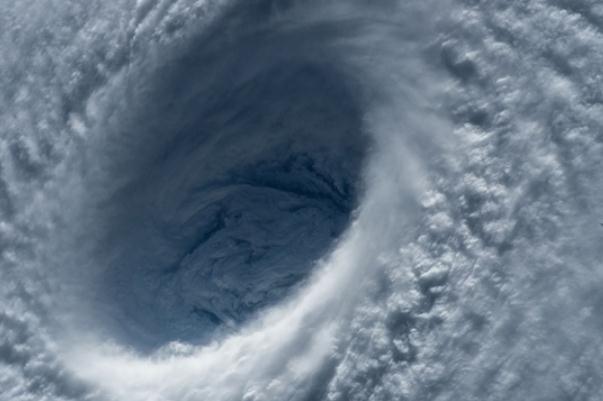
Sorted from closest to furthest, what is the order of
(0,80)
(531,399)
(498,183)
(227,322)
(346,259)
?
(531,399) → (498,183) → (346,259) → (227,322) → (0,80)

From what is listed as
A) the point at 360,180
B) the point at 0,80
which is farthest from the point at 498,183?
the point at 0,80

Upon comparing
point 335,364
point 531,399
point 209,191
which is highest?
point 209,191

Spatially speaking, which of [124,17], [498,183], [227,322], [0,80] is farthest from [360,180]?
[0,80]

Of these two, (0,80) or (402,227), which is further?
(0,80)

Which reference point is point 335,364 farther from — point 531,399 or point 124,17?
point 124,17

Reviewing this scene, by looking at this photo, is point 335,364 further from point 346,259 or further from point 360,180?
point 360,180

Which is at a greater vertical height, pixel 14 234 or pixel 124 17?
pixel 124 17

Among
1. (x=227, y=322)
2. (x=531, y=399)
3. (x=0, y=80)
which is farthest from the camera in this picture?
(x=0, y=80)

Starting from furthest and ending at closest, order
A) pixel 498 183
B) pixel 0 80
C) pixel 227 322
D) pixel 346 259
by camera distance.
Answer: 1. pixel 0 80
2. pixel 227 322
3. pixel 346 259
4. pixel 498 183

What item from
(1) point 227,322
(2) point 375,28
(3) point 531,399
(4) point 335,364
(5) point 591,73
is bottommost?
(3) point 531,399
